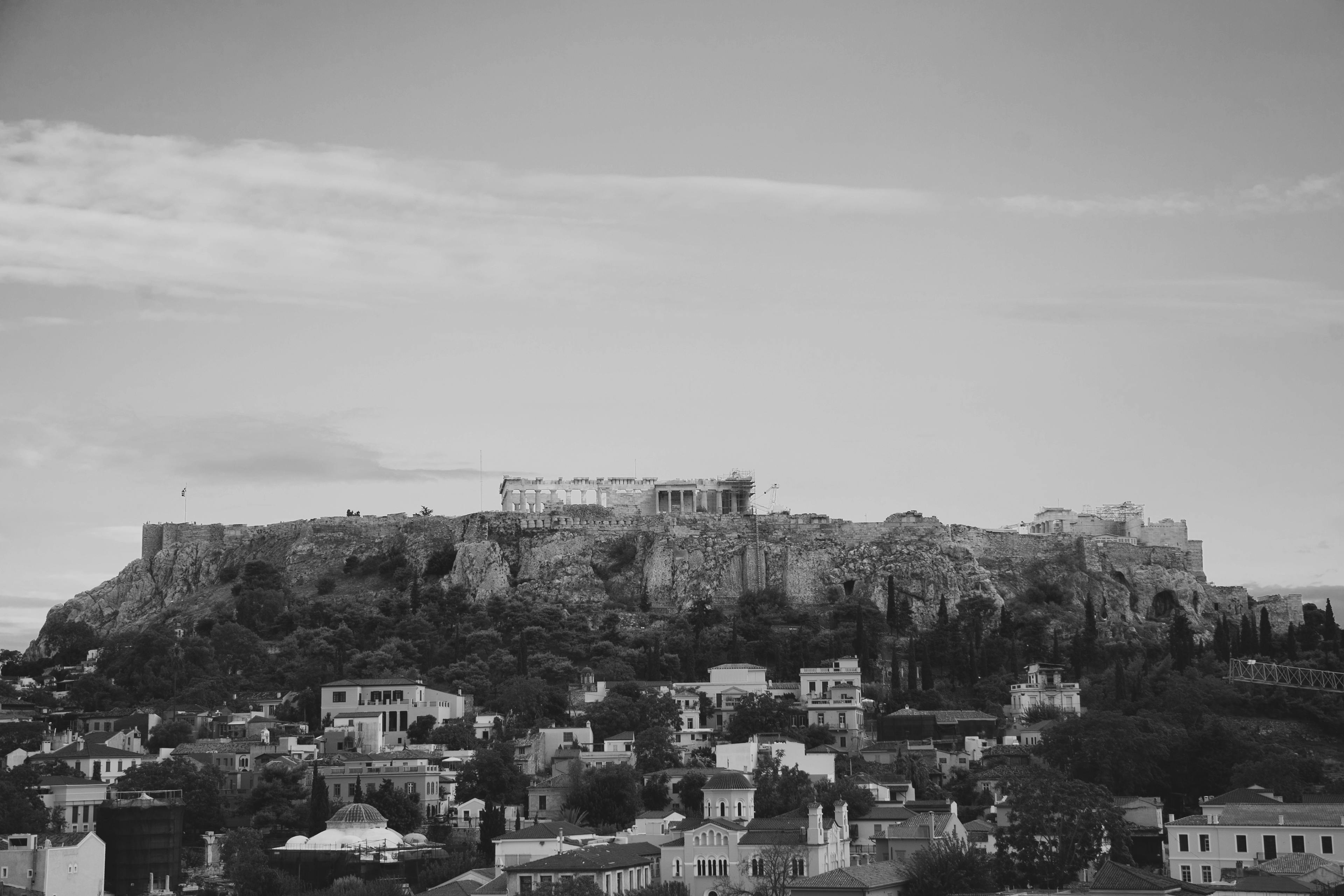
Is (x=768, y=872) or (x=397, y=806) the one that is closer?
(x=768, y=872)

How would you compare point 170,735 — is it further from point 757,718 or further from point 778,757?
point 778,757

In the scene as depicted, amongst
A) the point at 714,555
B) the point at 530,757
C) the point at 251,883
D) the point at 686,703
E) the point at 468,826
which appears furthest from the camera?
the point at 714,555

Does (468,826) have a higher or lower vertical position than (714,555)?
lower

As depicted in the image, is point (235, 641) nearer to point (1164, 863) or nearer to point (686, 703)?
point (686, 703)

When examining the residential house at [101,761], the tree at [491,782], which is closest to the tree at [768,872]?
the tree at [491,782]

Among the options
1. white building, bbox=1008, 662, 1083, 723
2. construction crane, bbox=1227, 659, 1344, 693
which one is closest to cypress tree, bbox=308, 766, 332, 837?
white building, bbox=1008, 662, 1083, 723

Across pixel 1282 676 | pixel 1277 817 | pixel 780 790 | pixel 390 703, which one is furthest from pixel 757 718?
pixel 1277 817

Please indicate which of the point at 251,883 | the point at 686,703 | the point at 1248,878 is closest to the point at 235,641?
the point at 686,703
